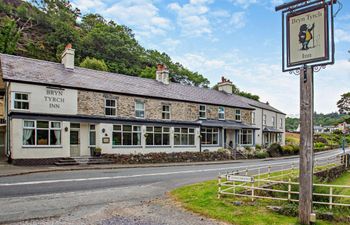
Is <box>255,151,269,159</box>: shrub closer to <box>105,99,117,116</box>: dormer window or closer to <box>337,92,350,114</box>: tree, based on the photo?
<box>105,99,117,116</box>: dormer window

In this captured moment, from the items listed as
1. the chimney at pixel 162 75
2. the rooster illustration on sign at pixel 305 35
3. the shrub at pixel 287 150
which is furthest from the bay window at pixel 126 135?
the shrub at pixel 287 150

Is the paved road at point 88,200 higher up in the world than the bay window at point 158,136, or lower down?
lower down

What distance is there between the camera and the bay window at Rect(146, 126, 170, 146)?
89.1ft

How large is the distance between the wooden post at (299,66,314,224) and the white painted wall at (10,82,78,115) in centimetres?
1856

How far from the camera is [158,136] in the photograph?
91.5ft

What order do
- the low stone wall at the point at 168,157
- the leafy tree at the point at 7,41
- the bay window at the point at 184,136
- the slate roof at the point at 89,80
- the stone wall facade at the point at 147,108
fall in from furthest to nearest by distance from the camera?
the leafy tree at the point at 7,41
the bay window at the point at 184,136
the low stone wall at the point at 168,157
the stone wall facade at the point at 147,108
the slate roof at the point at 89,80

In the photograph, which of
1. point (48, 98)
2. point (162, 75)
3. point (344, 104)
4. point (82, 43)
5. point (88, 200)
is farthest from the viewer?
point (344, 104)

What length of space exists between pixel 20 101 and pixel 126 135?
8579 mm

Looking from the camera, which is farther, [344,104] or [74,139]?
[344,104]

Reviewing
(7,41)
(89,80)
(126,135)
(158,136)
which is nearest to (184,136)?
(158,136)

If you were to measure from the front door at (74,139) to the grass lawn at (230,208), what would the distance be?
13974 millimetres

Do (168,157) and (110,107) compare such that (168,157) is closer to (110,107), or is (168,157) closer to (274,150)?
(110,107)

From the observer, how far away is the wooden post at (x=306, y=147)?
7.33 metres

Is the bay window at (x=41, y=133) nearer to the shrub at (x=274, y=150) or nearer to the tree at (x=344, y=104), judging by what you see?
the shrub at (x=274, y=150)
